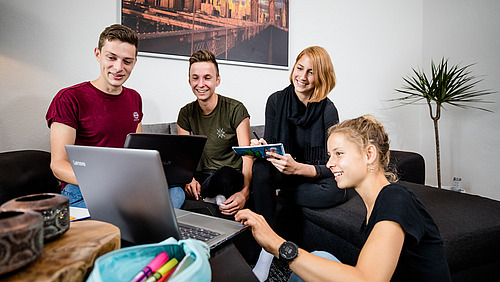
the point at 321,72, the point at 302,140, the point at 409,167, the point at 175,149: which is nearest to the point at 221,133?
the point at 302,140

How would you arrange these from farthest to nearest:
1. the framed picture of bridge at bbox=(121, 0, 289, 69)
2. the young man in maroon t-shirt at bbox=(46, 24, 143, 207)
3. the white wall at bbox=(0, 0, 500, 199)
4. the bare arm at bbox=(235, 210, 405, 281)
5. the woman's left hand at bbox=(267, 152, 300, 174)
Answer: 1. the framed picture of bridge at bbox=(121, 0, 289, 69)
2. the white wall at bbox=(0, 0, 500, 199)
3. the woman's left hand at bbox=(267, 152, 300, 174)
4. the young man in maroon t-shirt at bbox=(46, 24, 143, 207)
5. the bare arm at bbox=(235, 210, 405, 281)

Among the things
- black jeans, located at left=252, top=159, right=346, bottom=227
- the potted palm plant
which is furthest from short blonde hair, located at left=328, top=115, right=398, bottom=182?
the potted palm plant

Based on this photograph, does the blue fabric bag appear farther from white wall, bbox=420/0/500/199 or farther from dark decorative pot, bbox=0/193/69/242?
white wall, bbox=420/0/500/199

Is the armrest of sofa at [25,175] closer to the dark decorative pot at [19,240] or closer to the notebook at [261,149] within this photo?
the notebook at [261,149]

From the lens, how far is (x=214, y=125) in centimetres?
186

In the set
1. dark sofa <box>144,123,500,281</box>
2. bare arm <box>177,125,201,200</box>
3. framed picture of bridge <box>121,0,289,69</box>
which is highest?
framed picture of bridge <box>121,0,289,69</box>

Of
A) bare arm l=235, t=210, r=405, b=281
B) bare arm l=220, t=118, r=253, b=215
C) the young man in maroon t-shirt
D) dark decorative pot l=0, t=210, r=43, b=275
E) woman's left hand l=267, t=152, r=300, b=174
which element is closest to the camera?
dark decorative pot l=0, t=210, r=43, b=275

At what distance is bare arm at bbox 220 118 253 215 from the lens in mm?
1532

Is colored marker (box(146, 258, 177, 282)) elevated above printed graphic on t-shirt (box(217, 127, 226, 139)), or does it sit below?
below

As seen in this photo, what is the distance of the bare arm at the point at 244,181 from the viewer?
1532 mm

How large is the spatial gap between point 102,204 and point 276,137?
4.13 feet

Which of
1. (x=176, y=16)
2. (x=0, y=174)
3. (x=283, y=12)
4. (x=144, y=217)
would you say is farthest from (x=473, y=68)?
(x=0, y=174)

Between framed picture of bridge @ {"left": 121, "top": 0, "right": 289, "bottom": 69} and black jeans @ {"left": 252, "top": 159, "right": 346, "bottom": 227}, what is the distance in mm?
1236

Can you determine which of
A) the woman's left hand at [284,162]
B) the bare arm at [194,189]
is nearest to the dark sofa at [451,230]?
the woman's left hand at [284,162]
